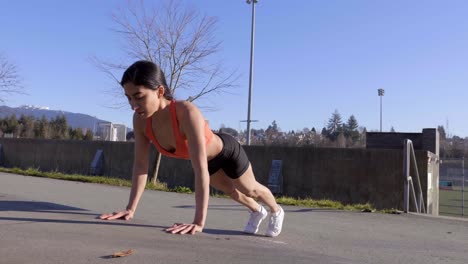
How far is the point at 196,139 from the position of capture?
11.8 feet

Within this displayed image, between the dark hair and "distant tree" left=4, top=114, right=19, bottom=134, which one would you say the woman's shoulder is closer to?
the dark hair

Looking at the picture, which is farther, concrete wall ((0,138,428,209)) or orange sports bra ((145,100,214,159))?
concrete wall ((0,138,428,209))

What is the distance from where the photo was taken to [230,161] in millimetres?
4047

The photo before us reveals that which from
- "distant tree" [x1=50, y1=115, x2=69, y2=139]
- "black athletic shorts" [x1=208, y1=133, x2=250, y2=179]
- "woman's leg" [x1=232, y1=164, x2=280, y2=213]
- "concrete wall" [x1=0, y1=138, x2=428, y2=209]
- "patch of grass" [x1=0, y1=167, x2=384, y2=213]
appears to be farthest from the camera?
"distant tree" [x1=50, y1=115, x2=69, y2=139]

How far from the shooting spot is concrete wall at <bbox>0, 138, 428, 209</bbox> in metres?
12.7

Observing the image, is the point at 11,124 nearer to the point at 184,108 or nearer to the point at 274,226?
the point at 274,226

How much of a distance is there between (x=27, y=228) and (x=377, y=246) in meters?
2.95

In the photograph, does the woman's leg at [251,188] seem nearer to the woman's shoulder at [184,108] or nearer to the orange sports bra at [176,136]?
the orange sports bra at [176,136]

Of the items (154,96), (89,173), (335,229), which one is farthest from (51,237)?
(89,173)

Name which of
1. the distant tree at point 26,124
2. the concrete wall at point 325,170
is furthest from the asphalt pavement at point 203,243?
the distant tree at point 26,124

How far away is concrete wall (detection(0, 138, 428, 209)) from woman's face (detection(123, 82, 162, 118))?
9909 millimetres

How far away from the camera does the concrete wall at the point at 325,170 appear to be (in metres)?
12.7

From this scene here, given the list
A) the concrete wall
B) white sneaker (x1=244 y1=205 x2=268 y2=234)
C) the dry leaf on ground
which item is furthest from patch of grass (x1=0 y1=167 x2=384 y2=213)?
the dry leaf on ground

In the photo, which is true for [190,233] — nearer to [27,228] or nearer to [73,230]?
[73,230]
